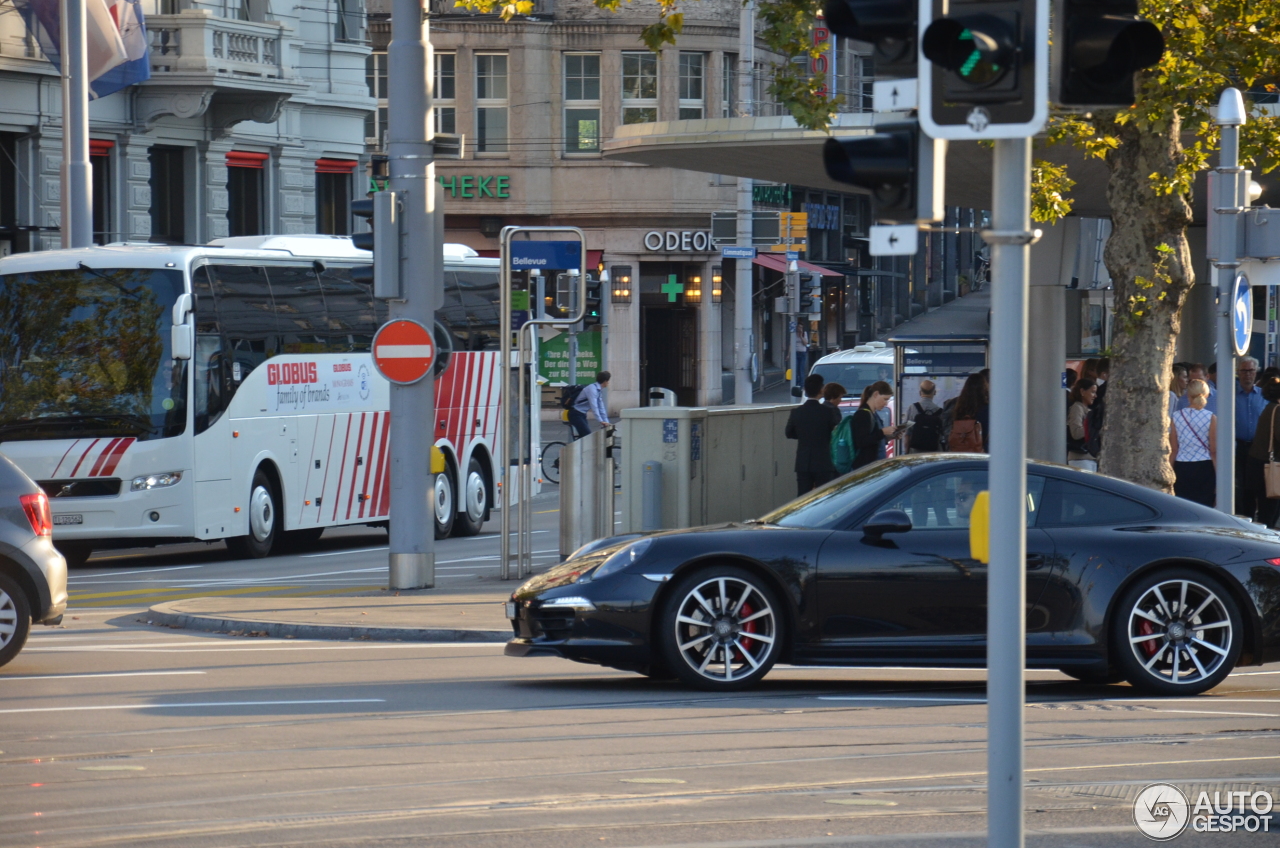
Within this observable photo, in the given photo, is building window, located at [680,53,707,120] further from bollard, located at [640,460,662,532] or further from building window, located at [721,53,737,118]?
bollard, located at [640,460,662,532]

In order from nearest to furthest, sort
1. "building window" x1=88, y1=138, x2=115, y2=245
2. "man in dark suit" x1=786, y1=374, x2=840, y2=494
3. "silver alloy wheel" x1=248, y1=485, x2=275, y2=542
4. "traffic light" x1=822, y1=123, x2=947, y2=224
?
"traffic light" x1=822, y1=123, x2=947, y2=224
"man in dark suit" x1=786, y1=374, x2=840, y2=494
"silver alloy wheel" x1=248, y1=485, x2=275, y2=542
"building window" x1=88, y1=138, x2=115, y2=245

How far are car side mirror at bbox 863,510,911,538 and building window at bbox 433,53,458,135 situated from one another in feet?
143

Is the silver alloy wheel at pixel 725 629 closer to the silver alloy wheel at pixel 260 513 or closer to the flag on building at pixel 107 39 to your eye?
the silver alloy wheel at pixel 260 513

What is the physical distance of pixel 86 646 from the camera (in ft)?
43.5

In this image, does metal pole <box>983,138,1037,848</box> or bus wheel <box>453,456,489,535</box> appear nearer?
metal pole <box>983,138,1037,848</box>

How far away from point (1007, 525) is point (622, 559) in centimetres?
568

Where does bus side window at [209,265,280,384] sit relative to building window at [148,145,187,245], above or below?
below

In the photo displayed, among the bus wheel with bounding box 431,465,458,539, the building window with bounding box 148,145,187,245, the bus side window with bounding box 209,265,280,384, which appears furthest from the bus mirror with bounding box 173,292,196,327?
the building window with bounding box 148,145,187,245

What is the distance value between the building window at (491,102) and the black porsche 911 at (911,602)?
43170 mm

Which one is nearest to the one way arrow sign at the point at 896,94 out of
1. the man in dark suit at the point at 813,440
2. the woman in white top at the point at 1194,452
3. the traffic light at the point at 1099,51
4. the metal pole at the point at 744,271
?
the traffic light at the point at 1099,51

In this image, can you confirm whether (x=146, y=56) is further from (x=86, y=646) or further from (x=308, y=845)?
(x=308, y=845)

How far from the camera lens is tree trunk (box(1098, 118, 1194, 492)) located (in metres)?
16.5

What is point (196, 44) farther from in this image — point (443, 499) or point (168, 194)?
point (443, 499)

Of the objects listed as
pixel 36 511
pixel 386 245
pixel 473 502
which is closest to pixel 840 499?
pixel 36 511
